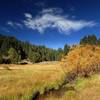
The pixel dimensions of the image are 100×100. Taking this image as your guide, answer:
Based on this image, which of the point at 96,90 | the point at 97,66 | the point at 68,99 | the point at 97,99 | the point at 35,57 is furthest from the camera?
the point at 35,57

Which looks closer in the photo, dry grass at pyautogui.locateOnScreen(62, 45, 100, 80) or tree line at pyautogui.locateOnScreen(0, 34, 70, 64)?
dry grass at pyautogui.locateOnScreen(62, 45, 100, 80)

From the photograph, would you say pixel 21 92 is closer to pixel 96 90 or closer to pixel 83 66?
pixel 96 90

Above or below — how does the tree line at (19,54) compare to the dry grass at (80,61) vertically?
above

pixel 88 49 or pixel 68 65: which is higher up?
pixel 88 49

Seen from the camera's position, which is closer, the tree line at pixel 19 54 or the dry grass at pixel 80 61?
the dry grass at pixel 80 61

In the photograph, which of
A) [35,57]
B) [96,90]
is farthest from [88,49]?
[35,57]

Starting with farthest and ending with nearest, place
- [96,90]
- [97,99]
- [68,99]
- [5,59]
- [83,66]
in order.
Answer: [5,59], [83,66], [96,90], [68,99], [97,99]

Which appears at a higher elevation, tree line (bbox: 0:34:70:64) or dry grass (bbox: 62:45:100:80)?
tree line (bbox: 0:34:70:64)

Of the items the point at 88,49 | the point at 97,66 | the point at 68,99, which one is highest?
the point at 88,49

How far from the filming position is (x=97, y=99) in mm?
15672

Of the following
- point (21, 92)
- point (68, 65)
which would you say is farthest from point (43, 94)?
point (68, 65)

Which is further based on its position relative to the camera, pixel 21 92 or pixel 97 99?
pixel 21 92

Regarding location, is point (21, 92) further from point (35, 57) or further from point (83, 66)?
point (35, 57)

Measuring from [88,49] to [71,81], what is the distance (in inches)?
201
